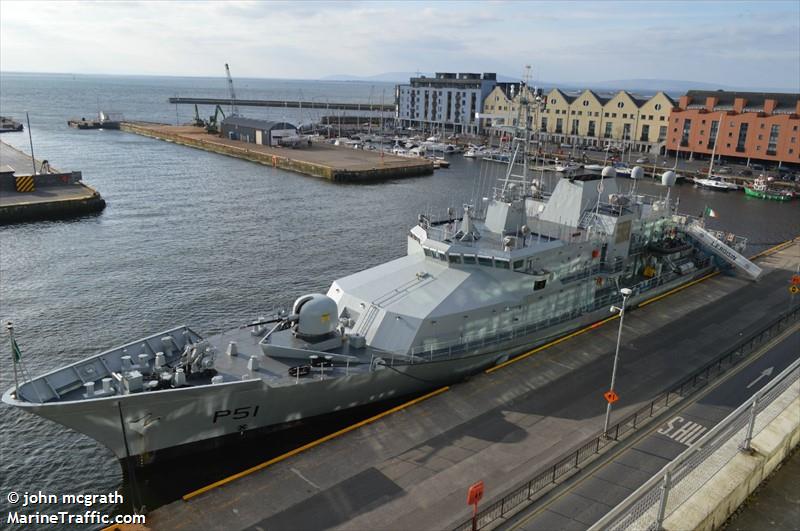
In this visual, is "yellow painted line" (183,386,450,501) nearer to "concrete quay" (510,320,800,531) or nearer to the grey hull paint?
the grey hull paint

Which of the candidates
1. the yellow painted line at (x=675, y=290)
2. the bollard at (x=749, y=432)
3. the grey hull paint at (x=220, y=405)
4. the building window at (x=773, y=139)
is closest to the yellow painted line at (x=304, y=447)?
the grey hull paint at (x=220, y=405)

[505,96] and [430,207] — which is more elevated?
[505,96]

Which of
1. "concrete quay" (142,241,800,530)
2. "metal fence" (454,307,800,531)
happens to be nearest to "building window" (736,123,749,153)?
"metal fence" (454,307,800,531)

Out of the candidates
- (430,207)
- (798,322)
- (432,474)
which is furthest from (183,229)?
(798,322)

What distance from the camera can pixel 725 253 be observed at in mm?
36312

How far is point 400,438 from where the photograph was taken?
1806 centimetres

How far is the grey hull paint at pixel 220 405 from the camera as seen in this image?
1636cm

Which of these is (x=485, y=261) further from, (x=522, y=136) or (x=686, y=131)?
(x=686, y=131)

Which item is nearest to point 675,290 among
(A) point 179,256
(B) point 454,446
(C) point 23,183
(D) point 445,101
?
(B) point 454,446

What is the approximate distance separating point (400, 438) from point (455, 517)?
3.84 metres

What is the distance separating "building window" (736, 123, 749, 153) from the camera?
294 ft

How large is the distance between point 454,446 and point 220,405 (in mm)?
7614

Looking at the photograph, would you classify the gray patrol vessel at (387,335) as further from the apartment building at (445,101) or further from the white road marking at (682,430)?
the apartment building at (445,101)

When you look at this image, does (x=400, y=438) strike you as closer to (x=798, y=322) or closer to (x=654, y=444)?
(x=654, y=444)
